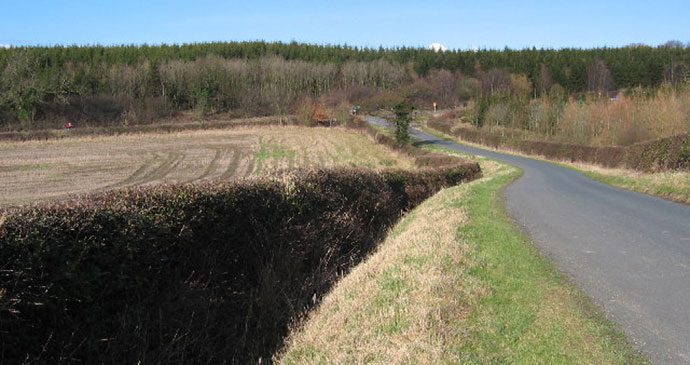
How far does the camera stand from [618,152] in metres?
29.8

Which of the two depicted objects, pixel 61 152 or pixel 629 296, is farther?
pixel 61 152

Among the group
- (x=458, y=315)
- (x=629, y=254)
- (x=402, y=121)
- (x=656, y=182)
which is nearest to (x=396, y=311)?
(x=458, y=315)

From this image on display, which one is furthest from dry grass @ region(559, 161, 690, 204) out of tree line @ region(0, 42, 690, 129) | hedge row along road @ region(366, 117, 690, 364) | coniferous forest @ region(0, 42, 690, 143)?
tree line @ region(0, 42, 690, 129)

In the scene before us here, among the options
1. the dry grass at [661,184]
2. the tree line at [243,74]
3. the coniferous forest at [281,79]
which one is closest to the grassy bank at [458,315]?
the dry grass at [661,184]

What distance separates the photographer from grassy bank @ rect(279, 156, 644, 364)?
465 cm

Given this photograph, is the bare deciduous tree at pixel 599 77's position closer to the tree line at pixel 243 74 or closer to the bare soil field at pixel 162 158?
the tree line at pixel 243 74

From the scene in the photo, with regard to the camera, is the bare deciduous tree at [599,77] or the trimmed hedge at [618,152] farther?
the bare deciduous tree at [599,77]

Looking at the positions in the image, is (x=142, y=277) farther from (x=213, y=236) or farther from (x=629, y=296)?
Answer: (x=629, y=296)

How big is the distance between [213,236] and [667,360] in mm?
5120

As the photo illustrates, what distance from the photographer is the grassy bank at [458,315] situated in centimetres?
465

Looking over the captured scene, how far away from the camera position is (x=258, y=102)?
89500mm

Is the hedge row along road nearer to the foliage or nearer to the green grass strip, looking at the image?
the green grass strip

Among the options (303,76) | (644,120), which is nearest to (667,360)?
(644,120)

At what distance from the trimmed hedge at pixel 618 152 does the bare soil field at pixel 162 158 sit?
11731 mm
